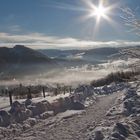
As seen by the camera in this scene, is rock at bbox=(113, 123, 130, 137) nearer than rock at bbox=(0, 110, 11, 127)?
Yes

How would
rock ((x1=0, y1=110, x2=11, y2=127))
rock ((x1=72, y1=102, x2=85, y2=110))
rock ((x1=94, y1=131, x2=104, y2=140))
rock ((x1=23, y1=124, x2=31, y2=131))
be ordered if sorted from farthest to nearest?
rock ((x1=72, y1=102, x2=85, y2=110))
rock ((x1=0, y1=110, x2=11, y2=127))
rock ((x1=23, y1=124, x2=31, y2=131))
rock ((x1=94, y1=131, x2=104, y2=140))

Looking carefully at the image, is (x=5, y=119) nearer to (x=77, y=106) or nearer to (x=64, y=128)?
(x=64, y=128)

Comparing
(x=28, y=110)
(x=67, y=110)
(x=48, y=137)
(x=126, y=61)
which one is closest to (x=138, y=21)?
(x=126, y=61)

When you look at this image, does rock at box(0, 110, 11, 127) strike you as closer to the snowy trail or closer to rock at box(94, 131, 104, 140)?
the snowy trail

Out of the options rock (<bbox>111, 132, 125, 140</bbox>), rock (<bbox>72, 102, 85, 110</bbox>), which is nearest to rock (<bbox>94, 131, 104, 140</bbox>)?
rock (<bbox>111, 132, 125, 140</bbox>)

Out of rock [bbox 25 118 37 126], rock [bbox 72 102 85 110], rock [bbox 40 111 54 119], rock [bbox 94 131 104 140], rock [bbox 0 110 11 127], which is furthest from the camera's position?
rock [bbox 72 102 85 110]

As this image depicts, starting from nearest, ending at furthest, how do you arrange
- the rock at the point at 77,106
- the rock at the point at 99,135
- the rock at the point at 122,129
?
1. the rock at the point at 99,135
2. the rock at the point at 122,129
3. the rock at the point at 77,106

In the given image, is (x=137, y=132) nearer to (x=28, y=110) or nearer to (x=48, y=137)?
(x=48, y=137)

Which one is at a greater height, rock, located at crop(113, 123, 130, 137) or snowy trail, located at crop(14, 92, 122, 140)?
rock, located at crop(113, 123, 130, 137)

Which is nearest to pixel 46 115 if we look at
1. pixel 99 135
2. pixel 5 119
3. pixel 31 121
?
pixel 31 121

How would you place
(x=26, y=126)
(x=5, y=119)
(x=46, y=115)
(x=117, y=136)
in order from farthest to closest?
(x=46, y=115) < (x=5, y=119) < (x=26, y=126) < (x=117, y=136)

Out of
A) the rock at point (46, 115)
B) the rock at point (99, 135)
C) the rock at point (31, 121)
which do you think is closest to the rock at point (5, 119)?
the rock at point (31, 121)

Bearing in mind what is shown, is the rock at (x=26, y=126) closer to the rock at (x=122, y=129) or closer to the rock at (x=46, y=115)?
the rock at (x=46, y=115)

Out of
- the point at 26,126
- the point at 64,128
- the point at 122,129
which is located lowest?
the point at 64,128
